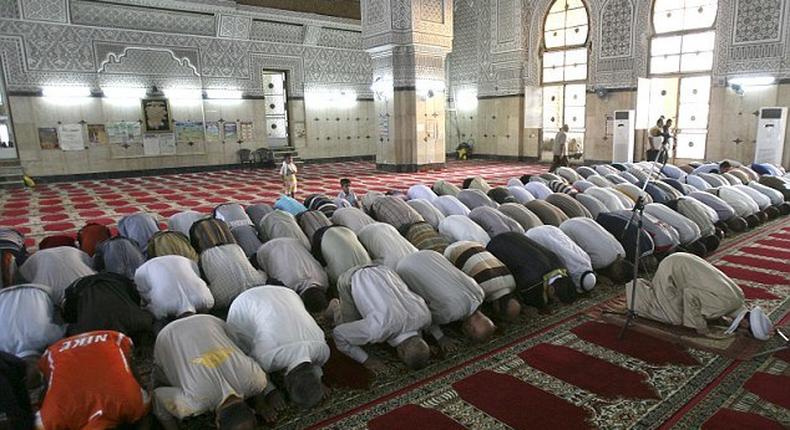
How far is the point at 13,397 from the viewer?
1.58 metres

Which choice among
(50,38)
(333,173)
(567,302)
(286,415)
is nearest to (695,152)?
(333,173)

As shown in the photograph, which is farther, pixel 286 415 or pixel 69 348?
pixel 286 415

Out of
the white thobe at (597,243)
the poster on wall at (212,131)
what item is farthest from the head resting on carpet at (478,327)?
the poster on wall at (212,131)

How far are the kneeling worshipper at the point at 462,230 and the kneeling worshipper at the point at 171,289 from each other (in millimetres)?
1654

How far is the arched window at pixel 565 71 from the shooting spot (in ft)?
34.1

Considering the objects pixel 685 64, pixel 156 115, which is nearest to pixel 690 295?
pixel 685 64

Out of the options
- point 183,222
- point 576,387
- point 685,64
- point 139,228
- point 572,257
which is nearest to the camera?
point 576,387

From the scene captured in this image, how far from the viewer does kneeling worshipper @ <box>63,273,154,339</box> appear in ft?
7.16

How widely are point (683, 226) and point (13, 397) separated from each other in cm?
383

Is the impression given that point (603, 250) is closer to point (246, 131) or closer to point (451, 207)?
point (451, 207)

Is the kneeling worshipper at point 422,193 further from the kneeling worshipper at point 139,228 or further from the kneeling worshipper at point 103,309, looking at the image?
the kneeling worshipper at point 103,309

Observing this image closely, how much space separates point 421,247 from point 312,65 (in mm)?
9719

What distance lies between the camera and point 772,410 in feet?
6.10

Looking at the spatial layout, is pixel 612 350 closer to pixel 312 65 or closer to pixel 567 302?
pixel 567 302
